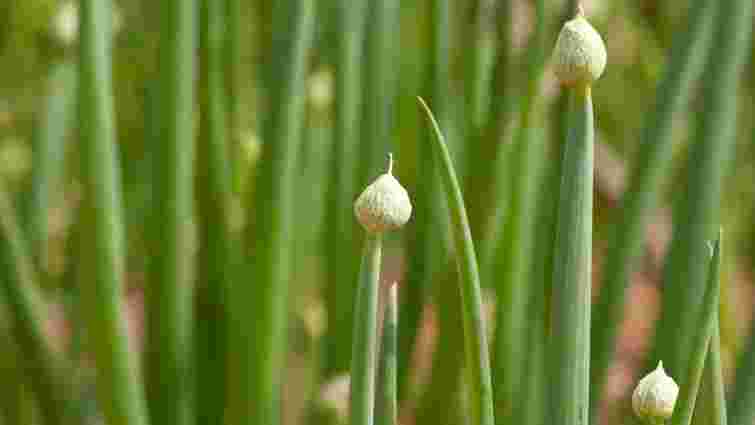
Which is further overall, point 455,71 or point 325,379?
point 455,71

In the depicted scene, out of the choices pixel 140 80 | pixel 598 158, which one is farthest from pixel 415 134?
pixel 598 158

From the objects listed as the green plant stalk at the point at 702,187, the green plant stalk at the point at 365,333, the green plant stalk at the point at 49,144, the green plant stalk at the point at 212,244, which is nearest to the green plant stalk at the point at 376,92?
Answer: the green plant stalk at the point at 212,244

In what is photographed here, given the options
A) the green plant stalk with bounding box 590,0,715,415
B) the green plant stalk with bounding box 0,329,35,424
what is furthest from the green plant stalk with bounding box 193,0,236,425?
the green plant stalk with bounding box 590,0,715,415

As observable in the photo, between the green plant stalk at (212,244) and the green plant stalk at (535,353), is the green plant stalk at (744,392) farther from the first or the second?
the green plant stalk at (212,244)

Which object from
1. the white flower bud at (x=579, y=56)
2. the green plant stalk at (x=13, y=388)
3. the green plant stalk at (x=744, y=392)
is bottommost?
the green plant stalk at (x=13, y=388)

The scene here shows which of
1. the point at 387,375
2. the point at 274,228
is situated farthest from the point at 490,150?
the point at 387,375

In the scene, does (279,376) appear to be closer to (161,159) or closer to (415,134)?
(161,159)

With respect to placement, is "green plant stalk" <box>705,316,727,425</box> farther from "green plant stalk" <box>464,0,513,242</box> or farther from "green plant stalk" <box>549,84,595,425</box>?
"green plant stalk" <box>464,0,513,242</box>
